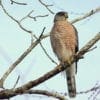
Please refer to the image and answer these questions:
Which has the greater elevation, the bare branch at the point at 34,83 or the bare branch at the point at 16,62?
the bare branch at the point at 34,83

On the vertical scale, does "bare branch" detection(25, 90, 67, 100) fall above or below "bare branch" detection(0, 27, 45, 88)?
above

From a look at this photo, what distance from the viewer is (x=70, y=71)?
6.69m

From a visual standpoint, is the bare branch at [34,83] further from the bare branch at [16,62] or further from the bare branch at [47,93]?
the bare branch at [16,62]

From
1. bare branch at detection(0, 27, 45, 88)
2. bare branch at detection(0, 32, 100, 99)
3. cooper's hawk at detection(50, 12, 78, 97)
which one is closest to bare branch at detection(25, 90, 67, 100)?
bare branch at detection(0, 32, 100, 99)

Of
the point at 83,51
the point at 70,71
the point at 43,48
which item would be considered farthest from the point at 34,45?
the point at 70,71

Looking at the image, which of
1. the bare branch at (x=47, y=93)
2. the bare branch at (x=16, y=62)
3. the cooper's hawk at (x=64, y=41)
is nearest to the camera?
the bare branch at (x=47, y=93)

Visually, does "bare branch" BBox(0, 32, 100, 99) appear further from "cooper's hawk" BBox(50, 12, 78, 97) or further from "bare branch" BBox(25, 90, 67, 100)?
"cooper's hawk" BBox(50, 12, 78, 97)

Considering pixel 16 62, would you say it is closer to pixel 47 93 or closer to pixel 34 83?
pixel 34 83

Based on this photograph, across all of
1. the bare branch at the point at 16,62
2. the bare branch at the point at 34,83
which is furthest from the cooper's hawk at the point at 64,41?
the bare branch at the point at 34,83

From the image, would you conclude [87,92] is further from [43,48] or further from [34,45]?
[34,45]

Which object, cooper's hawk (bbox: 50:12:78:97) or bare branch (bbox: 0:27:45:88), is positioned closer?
bare branch (bbox: 0:27:45:88)

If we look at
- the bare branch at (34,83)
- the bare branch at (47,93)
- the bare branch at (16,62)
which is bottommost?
the bare branch at (16,62)

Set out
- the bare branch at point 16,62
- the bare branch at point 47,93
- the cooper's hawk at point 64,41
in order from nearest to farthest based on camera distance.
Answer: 1. the bare branch at point 47,93
2. the bare branch at point 16,62
3. the cooper's hawk at point 64,41

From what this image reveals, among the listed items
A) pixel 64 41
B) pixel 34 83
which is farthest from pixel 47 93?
pixel 64 41
